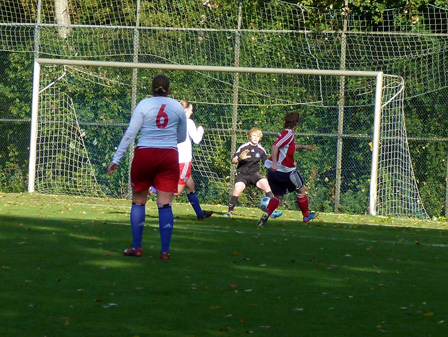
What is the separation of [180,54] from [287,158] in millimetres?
6772

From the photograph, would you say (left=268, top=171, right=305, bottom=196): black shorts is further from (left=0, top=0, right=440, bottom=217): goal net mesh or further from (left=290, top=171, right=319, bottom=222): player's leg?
(left=0, top=0, right=440, bottom=217): goal net mesh

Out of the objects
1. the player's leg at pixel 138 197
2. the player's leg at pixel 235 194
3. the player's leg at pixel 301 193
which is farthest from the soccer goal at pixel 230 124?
the player's leg at pixel 138 197

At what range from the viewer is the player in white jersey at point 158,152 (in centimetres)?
845

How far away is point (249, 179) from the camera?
15.1 metres

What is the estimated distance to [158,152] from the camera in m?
8.44

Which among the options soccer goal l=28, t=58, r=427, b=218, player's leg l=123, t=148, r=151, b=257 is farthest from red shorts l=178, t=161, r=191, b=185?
soccer goal l=28, t=58, r=427, b=218

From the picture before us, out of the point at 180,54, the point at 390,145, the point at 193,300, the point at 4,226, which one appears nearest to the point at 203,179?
the point at 180,54

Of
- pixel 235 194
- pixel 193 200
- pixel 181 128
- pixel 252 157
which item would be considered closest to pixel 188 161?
pixel 193 200

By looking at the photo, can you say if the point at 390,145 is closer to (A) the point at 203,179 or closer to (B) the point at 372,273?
(A) the point at 203,179

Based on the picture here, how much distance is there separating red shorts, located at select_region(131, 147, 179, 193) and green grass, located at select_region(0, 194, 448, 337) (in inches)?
28.1

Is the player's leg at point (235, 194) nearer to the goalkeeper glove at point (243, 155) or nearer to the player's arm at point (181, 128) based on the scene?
the goalkeeper glove at point (243, 155)

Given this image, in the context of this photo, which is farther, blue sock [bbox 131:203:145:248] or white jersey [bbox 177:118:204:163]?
white jersey [bbox 177:118:204:163]

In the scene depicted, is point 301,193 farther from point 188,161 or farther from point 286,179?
point 188,161

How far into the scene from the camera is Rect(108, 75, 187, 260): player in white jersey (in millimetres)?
8445
